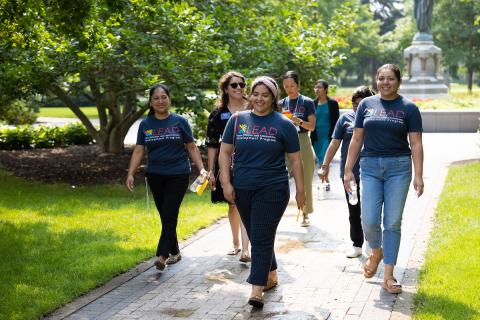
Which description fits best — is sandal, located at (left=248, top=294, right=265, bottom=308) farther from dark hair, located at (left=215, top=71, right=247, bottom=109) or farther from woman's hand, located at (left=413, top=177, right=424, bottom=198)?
dark hair, located at (left=215, top=71, right=247, bottom=109)

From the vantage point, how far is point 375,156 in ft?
21.2

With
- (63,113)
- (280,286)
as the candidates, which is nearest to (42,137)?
(280,286)

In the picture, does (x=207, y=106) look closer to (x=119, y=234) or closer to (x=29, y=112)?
(x=119, y=234)

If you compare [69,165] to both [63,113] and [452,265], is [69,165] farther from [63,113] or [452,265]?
[63,113]

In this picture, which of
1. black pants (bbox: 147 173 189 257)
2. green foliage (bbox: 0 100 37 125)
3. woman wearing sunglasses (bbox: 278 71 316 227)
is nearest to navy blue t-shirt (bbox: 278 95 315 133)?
woman wearing sunglasses (bbox: 278 71 316 227)

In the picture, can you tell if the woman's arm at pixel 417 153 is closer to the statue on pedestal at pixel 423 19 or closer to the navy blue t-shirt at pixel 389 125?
the navy blue t-shirt at pixel 389 125

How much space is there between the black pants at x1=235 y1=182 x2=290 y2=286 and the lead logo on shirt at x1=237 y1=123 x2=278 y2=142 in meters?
0.38

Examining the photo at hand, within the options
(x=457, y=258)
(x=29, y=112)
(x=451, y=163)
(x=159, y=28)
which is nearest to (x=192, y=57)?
(x=159, y=28)

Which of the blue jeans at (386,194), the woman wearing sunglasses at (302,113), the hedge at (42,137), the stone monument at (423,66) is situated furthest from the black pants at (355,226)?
the stone monument at (423,66)

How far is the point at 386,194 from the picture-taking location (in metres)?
6.53

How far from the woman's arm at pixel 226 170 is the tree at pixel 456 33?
51.2 metres

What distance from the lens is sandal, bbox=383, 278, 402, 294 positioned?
21.4 feet

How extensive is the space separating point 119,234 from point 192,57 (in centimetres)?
520

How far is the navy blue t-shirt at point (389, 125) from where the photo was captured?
6320mm
